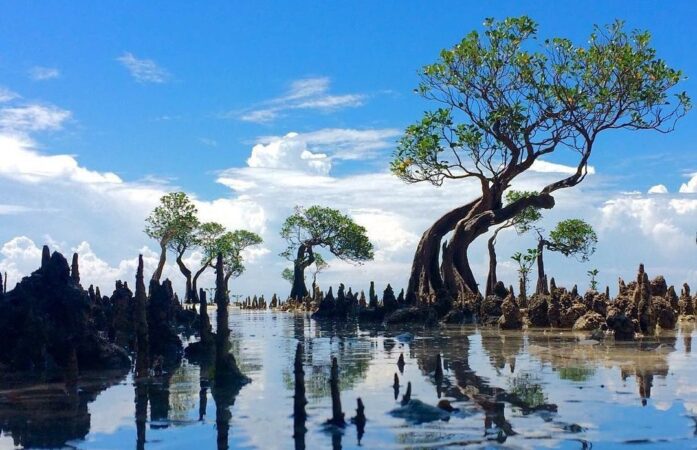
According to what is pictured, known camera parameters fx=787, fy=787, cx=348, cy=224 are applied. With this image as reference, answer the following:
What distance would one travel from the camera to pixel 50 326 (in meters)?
25.3

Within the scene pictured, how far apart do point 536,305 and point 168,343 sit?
2126cm

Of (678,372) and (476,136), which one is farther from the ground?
(476,136)

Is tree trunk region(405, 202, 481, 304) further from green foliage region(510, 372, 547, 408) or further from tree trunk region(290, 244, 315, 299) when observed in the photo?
tree trunk region(290, 244, 315, 299)

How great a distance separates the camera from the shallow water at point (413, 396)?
14.7 meters

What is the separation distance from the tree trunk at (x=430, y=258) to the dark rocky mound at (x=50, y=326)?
28133 mm

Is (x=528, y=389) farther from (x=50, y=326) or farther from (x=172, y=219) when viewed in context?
(x=172, y=219)

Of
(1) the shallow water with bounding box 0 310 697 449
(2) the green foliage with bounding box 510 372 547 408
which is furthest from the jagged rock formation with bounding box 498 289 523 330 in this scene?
(2) the green foliage with bounding box 510 372 547 408

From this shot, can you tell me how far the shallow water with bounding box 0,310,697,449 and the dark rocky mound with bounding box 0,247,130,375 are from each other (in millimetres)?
1813

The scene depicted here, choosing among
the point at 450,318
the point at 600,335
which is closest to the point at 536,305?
the point at 450,318

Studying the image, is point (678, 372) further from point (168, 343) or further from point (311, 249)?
point (311, 249)

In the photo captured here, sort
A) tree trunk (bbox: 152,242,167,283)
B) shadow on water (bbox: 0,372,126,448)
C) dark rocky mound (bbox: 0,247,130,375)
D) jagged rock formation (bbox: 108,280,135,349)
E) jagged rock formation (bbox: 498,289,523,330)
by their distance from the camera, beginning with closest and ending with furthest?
shadow on water (bbox: 0,372,126,448)
dark rocky mound (bbox: 0,247,130,375)
jagged rock formation (bbox: 108,280,135,349)
jagged rock formation (bbox: 498,289,523,330)
tree trunk (bbox: 152,242,167,283)

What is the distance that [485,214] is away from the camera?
51188mm

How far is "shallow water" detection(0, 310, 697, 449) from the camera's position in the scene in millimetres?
14727

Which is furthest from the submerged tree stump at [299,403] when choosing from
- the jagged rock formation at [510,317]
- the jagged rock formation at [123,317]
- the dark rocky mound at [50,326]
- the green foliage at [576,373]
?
the jagged rock formation at [510,317]
